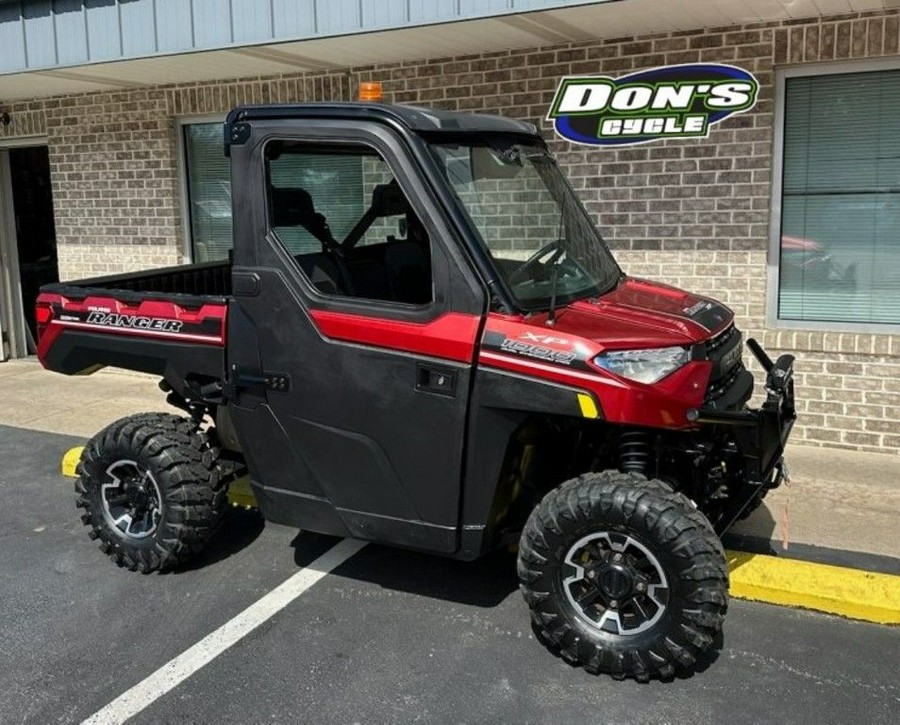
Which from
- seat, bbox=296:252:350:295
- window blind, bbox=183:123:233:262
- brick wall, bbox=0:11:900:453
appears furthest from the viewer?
window blind, bbox=183:123:233:262

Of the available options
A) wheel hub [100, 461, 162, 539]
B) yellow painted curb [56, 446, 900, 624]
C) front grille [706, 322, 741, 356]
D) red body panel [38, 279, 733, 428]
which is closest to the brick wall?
yellow painted curb [56, 446, 900, 624]

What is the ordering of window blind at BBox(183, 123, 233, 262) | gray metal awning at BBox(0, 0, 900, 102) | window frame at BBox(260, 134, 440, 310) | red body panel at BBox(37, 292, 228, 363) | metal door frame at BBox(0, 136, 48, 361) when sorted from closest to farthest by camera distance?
window frame at BBox(260, 134, 440, 310) < red body panel at BBox(37, 292, 228, 363) < gray metal awning at BBox(0, 0, 900, 102) < window blind at BBox(183, 123, 233, 262) < metal door frame at BBox(0, 136, 48, 361)

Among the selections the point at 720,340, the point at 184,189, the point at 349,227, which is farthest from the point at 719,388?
the point at 184,189

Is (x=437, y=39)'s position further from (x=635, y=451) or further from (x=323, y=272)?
(x=635, y=451)

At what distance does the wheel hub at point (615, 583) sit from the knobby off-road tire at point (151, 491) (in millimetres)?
1898

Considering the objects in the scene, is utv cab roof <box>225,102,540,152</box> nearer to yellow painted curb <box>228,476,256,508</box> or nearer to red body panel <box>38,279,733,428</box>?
red body panel <box>38,279,733,428</box>

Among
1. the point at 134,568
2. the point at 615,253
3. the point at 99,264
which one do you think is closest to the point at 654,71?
the point at 615,253

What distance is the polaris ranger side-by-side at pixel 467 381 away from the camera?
3559 millimetres

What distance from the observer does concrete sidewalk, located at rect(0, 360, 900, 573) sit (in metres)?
4.96

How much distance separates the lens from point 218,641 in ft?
13.1

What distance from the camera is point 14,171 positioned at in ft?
34.5

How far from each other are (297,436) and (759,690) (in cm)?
216

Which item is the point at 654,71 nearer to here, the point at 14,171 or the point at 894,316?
the point at 894,316

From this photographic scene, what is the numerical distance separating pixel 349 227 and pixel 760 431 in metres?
1.99
